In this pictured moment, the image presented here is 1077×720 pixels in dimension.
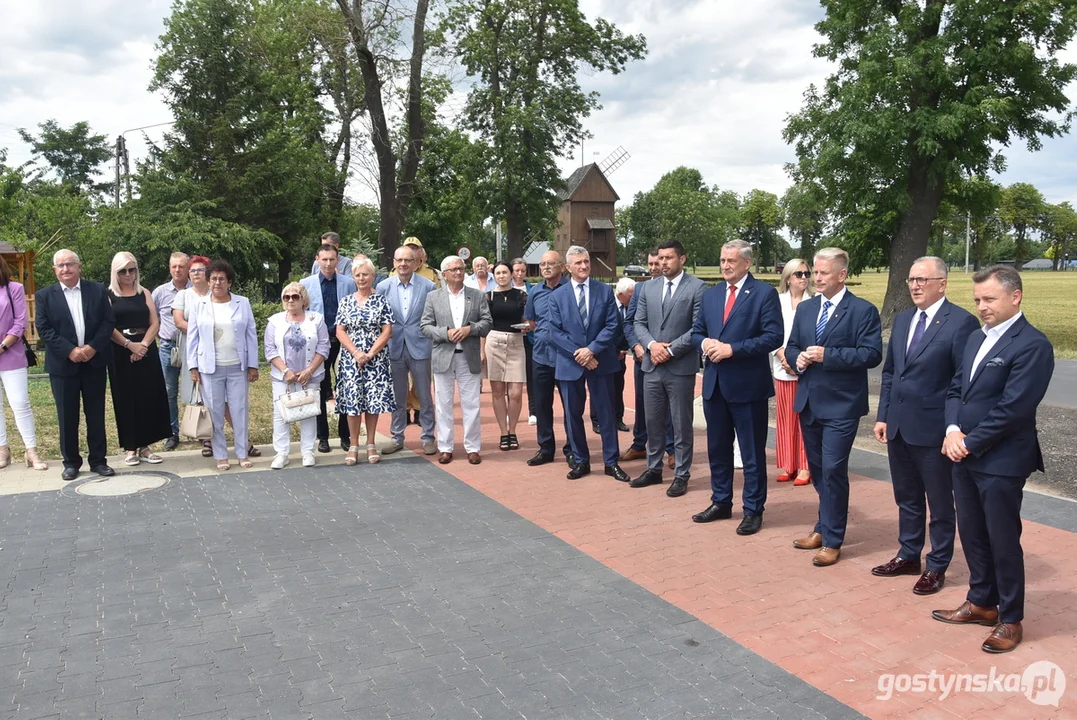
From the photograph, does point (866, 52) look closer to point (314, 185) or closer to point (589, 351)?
point (589, 351)

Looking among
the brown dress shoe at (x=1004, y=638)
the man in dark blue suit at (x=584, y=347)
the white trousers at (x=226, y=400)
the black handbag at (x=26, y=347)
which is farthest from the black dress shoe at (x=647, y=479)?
the black handbag at (x=26, y=347)

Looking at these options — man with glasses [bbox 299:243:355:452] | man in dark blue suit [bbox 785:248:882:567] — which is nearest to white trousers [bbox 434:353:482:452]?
man with glasses [bbox 299:243:355:452]

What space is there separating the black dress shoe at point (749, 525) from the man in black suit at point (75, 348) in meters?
5.77

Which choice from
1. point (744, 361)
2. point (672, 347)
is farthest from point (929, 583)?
point (672, 347)

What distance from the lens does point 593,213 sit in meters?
79.6

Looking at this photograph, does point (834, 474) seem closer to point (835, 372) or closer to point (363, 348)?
point (835, 372)

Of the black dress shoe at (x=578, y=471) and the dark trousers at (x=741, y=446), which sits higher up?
the dark trousers at (x=741, y=446)

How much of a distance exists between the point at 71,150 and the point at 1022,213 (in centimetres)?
11680

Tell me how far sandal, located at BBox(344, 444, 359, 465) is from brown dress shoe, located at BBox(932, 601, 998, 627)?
5.54m

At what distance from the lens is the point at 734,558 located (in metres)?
5.68

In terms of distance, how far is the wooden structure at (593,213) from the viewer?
78.7m

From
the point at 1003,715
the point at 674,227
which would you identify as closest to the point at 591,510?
the point at 1003,715

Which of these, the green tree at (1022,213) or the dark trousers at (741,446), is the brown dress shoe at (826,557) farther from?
the green tree at (1022,213)

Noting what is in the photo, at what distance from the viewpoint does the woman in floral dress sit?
8.24m
